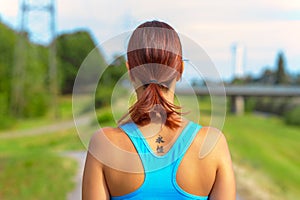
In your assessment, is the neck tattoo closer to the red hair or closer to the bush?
the red hair

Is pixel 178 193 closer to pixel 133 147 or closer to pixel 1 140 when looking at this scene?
pixel 133 147

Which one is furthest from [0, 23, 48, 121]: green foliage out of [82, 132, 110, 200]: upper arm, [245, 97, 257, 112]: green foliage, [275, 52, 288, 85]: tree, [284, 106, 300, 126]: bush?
[275, 52, 288, 85]: tree

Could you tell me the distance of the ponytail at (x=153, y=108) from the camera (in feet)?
5.16

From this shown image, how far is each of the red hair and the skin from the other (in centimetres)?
3

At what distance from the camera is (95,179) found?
1.59 metres

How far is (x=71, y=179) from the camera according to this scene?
1151 centimetres

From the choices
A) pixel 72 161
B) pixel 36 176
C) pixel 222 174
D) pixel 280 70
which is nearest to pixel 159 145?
pixel 222 174

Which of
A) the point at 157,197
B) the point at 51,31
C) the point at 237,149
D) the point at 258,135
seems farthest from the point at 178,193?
the point at 258,135

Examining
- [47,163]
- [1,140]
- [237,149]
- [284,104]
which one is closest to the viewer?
[47,163]

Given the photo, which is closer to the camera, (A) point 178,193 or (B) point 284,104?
(A) point 178,193

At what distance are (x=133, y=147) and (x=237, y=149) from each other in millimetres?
21976

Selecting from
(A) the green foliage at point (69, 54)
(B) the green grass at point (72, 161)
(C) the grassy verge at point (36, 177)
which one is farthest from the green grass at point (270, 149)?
(A) the green foliage at point (69, 54)

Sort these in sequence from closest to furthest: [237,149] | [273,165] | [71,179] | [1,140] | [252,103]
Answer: [71,179] < [273,165] < [237,149] < [1,140] < [252,103]

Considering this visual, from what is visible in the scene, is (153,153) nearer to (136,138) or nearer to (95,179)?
(136,138)
